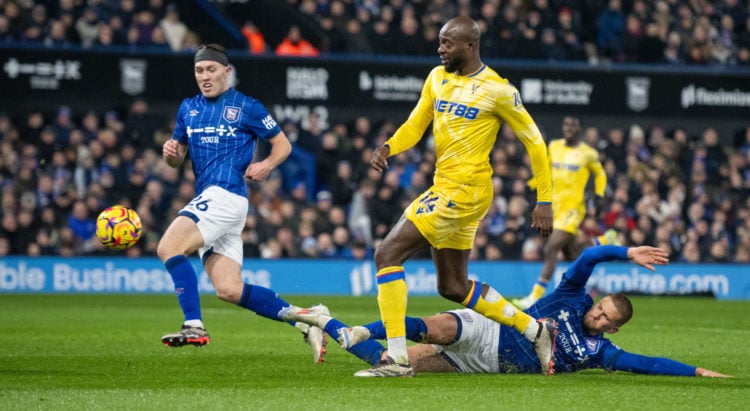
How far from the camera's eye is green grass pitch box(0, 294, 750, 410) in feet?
22.6

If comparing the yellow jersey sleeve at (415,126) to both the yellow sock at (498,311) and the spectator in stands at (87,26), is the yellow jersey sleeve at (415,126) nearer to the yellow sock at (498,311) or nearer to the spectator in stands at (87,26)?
the yellow sock at (498,311)

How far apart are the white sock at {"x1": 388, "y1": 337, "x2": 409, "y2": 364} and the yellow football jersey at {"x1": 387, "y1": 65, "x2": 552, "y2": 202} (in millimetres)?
1191

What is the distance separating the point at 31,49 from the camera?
21.5 m

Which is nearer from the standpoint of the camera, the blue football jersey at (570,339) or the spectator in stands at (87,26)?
the blue football jersey at (570,339)

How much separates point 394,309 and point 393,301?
0.05 m

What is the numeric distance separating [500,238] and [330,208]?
3007 mm

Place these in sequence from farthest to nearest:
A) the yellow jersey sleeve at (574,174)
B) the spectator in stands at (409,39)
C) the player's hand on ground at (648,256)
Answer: the spectator in stands at (409,39)
the yellow jersey sleeve at (574,174)
the player's hand on ground at (648,256)

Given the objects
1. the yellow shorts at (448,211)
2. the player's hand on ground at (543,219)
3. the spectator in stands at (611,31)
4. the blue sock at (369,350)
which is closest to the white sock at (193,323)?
the blue sock at (369,350)

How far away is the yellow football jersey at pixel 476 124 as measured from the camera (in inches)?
332

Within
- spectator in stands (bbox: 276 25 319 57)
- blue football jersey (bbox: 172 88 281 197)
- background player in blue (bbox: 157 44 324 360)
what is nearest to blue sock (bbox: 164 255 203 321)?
background player in blue (bbox: 157 44 324 360)

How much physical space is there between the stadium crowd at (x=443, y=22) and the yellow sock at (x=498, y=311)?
14516 millimetres

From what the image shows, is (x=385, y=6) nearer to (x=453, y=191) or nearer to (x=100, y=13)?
(x=100, y=13)

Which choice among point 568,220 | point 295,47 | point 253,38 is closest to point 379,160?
point 568,220

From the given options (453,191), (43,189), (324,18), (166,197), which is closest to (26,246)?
(43,189)
